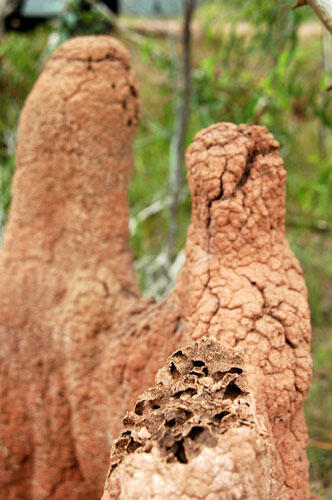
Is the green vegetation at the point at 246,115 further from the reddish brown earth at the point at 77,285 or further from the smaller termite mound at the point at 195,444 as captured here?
the smaller termite mound at the point at 195,444

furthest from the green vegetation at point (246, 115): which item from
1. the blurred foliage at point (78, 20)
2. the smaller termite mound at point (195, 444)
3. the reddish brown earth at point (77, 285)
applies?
the smaller termite mound at point (195, 444)

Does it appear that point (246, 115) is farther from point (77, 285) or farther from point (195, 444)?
point (195, 444)

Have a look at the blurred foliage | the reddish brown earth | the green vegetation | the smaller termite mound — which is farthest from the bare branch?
the smaller termite mound

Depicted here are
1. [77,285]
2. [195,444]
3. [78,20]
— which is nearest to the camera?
[195,444]

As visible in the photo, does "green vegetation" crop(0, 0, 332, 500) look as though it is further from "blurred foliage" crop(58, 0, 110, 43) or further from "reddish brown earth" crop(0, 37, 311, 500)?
"reddish brown earth" crop(0, 37, 311, 500)

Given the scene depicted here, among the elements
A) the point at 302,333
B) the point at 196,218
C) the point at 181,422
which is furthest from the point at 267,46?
the point at 181,422

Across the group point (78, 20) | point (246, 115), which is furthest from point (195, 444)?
point (78, 20)

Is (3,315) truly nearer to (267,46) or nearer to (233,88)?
(267,46)
